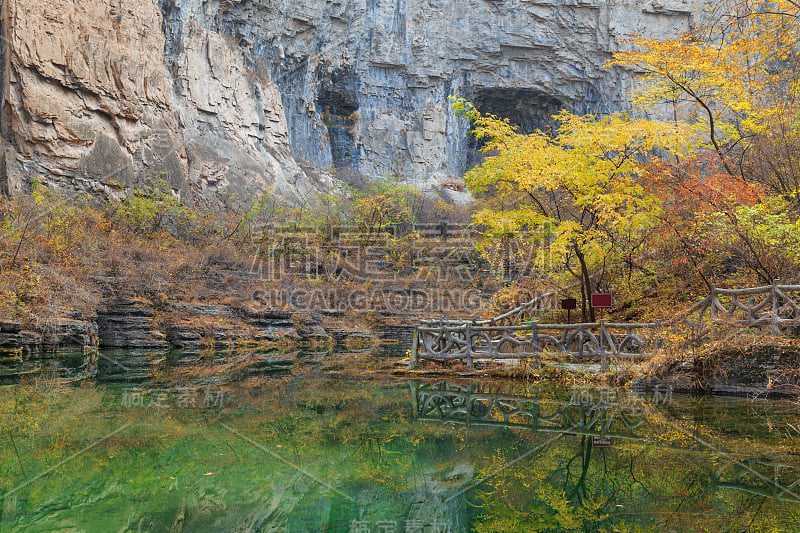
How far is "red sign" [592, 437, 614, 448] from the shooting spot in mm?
6936

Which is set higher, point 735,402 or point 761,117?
point 761,117

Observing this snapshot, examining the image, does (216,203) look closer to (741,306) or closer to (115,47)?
(115,47)

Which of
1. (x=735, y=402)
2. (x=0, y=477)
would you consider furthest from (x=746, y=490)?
(x=0, y=477)

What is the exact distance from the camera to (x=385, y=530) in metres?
4.61

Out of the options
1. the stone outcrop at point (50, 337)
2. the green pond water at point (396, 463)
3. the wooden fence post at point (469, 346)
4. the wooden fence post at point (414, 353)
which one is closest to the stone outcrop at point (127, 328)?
the stone outcrop at point (50, 337)

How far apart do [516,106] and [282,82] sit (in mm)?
19032

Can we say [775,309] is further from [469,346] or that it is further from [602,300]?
[469,346]

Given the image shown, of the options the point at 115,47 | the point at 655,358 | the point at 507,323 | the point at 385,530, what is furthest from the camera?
the point at 115,47

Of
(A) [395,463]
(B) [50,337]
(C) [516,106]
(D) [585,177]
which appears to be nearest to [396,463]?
(A) [395,463]

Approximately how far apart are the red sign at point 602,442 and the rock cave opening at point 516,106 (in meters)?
39.3

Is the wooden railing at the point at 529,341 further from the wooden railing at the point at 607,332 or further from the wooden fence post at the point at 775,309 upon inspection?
the wooden fence post at the point at 775,309

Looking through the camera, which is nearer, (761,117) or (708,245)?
(708,245)

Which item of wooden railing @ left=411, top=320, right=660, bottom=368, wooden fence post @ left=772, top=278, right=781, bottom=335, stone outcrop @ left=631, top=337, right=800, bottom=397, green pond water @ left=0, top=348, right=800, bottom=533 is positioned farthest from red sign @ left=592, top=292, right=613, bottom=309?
wooden fence post @ left=772, top=278, right=781, bottom=335

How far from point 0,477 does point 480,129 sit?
11128 millimetres
